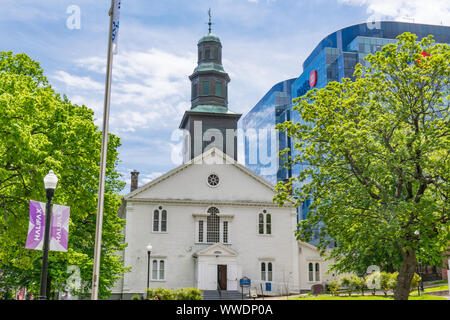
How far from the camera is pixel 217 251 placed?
4525 centimetres

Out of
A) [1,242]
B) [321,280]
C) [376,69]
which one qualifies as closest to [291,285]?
[321,280]

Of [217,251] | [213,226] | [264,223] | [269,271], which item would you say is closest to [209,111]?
[213,226]

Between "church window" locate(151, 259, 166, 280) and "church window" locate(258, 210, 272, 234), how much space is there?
377 inches

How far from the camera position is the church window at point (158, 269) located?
45.2m

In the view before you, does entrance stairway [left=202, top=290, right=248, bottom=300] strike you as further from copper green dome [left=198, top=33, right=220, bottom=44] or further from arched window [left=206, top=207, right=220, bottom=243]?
copper green dome [left=198, top=33, right=220, bottom=44]

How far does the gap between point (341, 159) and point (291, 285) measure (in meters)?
24.7

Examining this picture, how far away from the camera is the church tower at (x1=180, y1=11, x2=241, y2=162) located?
5600cm

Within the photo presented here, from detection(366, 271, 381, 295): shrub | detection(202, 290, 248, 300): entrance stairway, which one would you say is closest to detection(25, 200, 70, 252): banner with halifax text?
detection(366, 271, 381, 295): shrub

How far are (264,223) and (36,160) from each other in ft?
98.7

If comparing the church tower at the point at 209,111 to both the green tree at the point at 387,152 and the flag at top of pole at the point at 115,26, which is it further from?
the flag at top of pole at the point at 115,26

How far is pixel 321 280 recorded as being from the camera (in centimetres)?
4934

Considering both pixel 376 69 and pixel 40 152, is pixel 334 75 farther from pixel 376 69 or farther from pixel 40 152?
pixel 40 152

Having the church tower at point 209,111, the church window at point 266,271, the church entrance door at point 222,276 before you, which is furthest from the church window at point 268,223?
the church tower at point 209,111

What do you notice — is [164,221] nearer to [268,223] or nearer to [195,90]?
[268,223]
